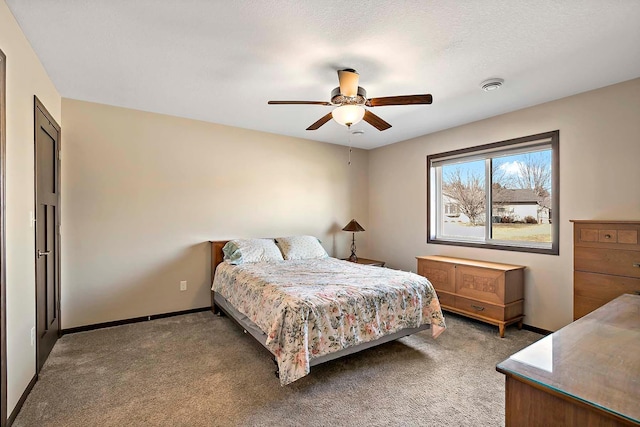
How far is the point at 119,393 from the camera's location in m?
2.17

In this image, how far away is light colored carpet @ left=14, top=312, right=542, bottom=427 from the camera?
6.32 ft

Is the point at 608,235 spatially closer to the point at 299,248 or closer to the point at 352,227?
the point at 352,227

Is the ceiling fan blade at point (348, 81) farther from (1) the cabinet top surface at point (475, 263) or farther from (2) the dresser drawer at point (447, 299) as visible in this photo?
(2) the dresser drawer at point (447, 299)

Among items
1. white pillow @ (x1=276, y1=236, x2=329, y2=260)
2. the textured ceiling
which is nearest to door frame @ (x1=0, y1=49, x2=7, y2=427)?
the textured ceiling

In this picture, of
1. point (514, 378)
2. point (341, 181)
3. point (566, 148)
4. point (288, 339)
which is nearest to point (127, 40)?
point (288, 339)

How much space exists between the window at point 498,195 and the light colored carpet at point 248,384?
1172mm

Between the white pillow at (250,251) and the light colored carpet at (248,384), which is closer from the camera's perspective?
the light colored carpet at (248,384)

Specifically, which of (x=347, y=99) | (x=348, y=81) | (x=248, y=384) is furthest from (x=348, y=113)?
(x=248, y=384)

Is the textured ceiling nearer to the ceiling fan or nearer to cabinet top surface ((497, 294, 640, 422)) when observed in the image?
the ceiling fan

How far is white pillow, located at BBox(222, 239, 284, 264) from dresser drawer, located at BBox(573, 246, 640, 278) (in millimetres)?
3075

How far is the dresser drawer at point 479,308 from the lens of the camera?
324cm

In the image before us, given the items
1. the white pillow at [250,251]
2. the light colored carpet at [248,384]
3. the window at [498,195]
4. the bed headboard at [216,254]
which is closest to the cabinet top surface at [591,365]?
the light colored carpet at [248,384]

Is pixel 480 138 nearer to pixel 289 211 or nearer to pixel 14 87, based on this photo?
pixel 289 211

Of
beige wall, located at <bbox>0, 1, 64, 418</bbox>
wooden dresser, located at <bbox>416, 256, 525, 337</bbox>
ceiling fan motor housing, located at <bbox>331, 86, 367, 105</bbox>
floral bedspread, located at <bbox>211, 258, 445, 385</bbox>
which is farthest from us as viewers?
wooden dresser, located at <bbox>416, 256, 525, 337</bbox>
